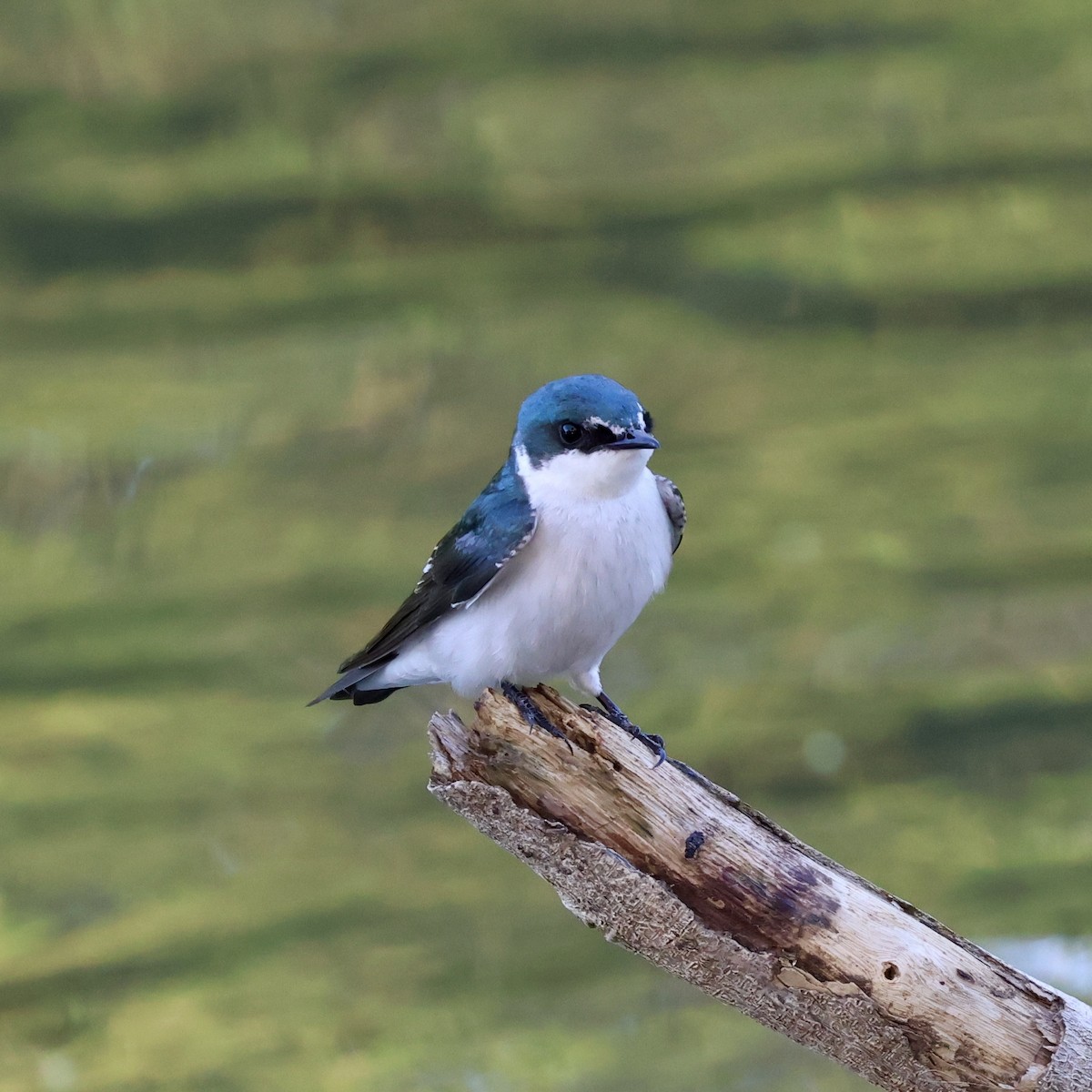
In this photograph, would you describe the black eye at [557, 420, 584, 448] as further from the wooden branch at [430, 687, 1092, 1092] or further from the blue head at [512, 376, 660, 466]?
the wooden branch at [430, 687, 1092, 1092]

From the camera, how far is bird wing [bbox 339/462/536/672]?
931 millimetres

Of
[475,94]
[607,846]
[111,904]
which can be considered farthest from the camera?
[111,904]

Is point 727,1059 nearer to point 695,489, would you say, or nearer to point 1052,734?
point 1052,734

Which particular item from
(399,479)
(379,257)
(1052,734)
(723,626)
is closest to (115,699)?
(399,479)

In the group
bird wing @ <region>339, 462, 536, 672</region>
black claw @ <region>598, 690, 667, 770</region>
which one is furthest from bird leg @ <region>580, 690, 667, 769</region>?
bird wing @ <region>339, 462, 536, 672</region>

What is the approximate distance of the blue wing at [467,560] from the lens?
3.06 ft

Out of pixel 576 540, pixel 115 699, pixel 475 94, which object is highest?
pixel 475 94

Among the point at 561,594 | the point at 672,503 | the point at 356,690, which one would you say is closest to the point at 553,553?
the point at 561,594

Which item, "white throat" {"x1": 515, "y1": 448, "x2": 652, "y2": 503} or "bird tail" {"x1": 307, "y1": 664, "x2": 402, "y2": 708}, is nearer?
"white throat" {"x1": 515, "y1": 448, "x2": 652, "y2": 503}

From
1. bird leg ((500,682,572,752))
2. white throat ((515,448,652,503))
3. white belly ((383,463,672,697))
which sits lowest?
bird leg ((500,682,572,752))

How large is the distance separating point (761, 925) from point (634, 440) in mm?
312

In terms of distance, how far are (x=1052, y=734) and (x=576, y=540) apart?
86 centimetres

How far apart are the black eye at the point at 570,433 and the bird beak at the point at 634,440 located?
0.10ft

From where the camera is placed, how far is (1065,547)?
1507 millimetres
